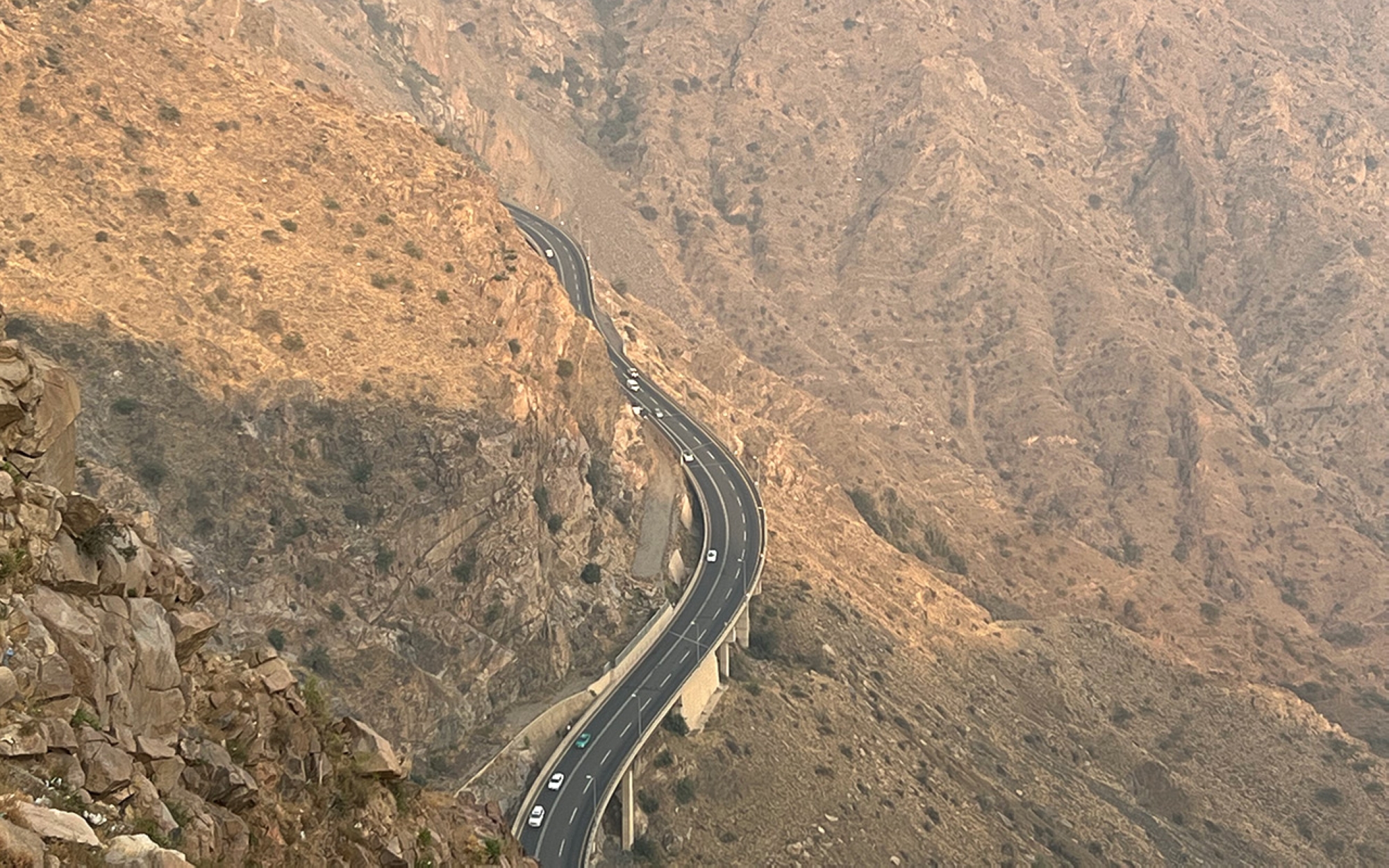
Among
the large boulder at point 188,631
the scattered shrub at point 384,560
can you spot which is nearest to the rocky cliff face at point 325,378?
the scattered shrub at point 384,560

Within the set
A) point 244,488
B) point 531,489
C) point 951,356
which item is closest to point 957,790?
point 531,489

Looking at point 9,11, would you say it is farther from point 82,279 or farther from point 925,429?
point 925,429

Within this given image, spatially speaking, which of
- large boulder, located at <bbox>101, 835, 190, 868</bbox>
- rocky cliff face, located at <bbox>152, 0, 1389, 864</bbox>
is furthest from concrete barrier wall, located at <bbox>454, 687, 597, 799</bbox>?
large boulder, located at <bbox>101, 835, 190, 868</bbox>

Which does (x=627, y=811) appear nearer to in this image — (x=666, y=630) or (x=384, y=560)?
(x=666, y=630)

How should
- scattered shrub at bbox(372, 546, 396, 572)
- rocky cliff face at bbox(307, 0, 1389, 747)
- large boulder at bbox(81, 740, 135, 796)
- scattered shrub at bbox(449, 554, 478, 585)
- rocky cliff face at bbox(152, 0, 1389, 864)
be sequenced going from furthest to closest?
rocky cliff face at bbox(307, 0, 1389, 747) < rocky cliff face at bbox(152, 0, 1389, 864) < scattered shrub at bbox(449, 554, 478, 585) < scattered shrub at bbox(372, 546, 396, 572) < large boulder at bbox(81, 740, 135, 796)

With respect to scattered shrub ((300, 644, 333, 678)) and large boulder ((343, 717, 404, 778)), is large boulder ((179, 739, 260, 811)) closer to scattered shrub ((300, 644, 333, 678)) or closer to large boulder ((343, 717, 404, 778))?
large boulder ((343, 717, 404, 778))

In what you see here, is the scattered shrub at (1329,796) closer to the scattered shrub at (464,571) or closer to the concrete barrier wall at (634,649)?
the concrete barrier wall at (634,649)
